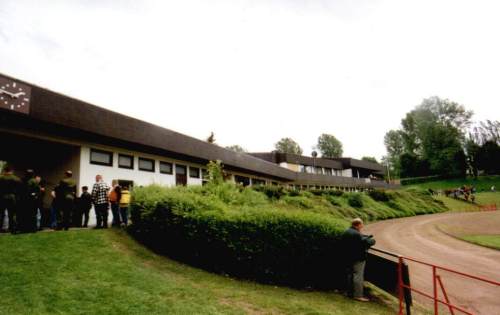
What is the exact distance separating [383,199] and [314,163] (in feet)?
57.3

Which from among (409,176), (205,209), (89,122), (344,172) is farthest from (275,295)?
(409,176)

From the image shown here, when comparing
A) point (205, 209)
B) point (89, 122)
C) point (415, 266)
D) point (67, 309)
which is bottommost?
Result: point (415, 266)

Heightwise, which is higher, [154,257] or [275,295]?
[154,257]

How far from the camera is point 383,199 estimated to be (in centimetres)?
3397

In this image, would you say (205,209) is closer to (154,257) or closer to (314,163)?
(154,257)

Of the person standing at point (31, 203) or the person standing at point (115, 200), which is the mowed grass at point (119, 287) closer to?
the person standing at point (31, 203)

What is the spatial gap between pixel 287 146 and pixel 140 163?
64775mm

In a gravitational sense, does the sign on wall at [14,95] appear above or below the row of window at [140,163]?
above

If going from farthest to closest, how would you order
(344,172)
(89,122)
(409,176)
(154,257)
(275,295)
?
1. (409,176)
2. (344,172)
3. (89,122)
4. (154,257)
5. (275,295)

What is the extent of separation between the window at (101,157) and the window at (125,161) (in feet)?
1.86

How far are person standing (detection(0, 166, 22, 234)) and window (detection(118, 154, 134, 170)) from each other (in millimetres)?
6536

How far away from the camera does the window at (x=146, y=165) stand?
673 inches

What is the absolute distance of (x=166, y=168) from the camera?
18953 mm

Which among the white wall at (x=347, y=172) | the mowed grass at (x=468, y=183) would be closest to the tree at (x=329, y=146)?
the mowed grass at (x=468, y=183)
